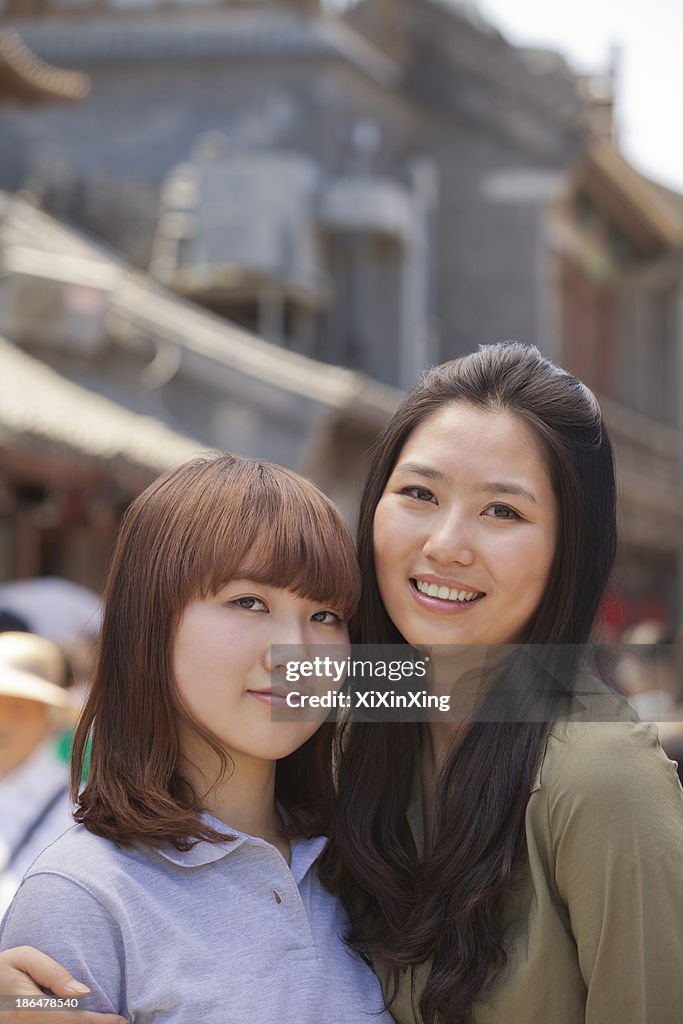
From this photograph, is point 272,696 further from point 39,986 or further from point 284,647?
point 39,986

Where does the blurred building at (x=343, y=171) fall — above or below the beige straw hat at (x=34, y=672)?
above

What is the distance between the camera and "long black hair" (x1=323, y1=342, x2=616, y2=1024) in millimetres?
1769

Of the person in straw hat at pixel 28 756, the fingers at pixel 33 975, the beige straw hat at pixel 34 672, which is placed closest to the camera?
the fingers at pixel 33 975

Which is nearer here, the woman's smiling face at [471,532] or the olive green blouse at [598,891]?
the olive green blouse at [598,891]

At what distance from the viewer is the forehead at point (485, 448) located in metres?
1.88

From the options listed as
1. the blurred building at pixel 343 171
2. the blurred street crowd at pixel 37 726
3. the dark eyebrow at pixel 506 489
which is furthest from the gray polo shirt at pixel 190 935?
the blurred building at pixel 343 171

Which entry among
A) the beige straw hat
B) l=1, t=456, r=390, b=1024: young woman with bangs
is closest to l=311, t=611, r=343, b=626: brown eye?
l=1, t=456, r=390, b=1024: young woman with bangs

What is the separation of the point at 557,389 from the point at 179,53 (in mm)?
11981

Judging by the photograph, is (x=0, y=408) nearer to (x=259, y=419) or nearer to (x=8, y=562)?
(x=8, y=562)

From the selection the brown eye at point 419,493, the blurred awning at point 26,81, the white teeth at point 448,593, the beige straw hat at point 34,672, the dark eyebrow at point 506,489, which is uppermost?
the blurred awning at point 26,81

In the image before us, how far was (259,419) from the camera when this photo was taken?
9.80m

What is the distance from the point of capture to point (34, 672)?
3918mm

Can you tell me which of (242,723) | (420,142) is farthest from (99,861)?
(420,142)

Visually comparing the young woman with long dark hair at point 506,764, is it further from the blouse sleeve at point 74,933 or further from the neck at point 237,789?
the blouse sleeve at point 74,933
